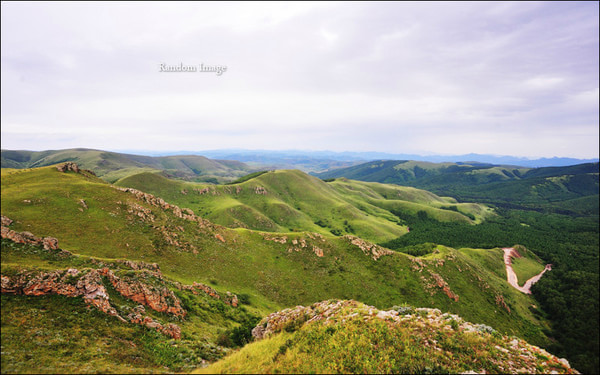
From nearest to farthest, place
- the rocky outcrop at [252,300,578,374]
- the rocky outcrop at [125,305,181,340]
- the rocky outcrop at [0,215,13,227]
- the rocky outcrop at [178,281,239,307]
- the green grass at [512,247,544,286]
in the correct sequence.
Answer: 1. the rocky outcrop at [252,300,578,374]
2. the rocky outcrop at [125,305,181,340]
3. the rocky outcrop at [0,215,13,227]
4. the rocky outcrop at [178,281,239,307]
5. the green grass at [512,247,544,286]

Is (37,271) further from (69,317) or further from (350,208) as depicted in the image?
(350,208)

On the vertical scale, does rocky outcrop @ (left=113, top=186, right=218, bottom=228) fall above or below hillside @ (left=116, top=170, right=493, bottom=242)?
above

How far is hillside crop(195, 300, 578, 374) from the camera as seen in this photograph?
44.7ft

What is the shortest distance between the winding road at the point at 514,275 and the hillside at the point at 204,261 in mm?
39720

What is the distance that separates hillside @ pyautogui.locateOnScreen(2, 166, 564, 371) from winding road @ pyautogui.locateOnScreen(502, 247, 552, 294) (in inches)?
1564

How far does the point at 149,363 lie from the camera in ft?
49.2

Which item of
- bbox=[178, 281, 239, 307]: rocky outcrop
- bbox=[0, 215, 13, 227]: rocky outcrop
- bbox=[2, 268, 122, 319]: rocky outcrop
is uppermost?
bbox=[0, 215, 13, 227]: rocky outcrop

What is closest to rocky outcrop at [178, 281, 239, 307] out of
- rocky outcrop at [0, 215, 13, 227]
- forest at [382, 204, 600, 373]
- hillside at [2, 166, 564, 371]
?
hillside at [2, 166, 564, 371]

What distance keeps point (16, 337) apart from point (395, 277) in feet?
223

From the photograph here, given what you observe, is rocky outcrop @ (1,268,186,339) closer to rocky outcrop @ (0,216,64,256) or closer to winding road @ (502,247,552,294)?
rocky outcrop @ (0,216,64,256)

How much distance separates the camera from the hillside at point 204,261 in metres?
23.8

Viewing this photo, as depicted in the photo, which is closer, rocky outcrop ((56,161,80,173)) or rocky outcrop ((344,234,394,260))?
rocky outcrop ((56,161,80,173))

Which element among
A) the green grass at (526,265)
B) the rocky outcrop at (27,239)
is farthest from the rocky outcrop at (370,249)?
the green grass at (526,265)

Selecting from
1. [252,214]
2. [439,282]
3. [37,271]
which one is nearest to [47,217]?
[37,271]
